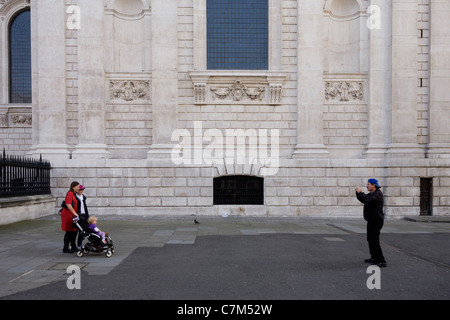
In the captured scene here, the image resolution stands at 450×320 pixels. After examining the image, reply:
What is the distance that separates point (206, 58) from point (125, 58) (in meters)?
4.20

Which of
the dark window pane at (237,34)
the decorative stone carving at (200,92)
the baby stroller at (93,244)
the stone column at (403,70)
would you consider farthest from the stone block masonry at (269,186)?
the baby stroller at (93,244)

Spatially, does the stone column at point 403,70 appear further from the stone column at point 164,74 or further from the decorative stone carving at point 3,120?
the decorative stone carving at point 3,120

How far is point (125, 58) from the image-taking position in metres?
17.8

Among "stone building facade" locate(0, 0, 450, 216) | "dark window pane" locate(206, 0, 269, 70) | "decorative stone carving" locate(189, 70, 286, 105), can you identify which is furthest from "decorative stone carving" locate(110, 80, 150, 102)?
"dark window pane" locate(206, 0, 269, 70)

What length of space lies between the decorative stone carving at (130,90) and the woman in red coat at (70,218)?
9015 millimetres

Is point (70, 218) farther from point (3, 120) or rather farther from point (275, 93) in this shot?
point (3, 120)

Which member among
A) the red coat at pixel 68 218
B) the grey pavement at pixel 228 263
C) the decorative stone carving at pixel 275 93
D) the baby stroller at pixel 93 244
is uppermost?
the decorative stone carving at pixel 275 93

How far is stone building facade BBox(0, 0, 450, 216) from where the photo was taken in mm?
16766

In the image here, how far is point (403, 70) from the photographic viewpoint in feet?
56.2

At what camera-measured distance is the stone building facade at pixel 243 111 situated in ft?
55.0

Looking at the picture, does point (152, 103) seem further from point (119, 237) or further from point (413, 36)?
point (413, 36)

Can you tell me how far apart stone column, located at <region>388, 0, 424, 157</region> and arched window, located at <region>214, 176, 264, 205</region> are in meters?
7.36

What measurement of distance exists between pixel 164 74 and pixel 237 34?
173 inches

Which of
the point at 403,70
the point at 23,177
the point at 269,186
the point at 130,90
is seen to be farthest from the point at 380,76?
the point at 23,177
